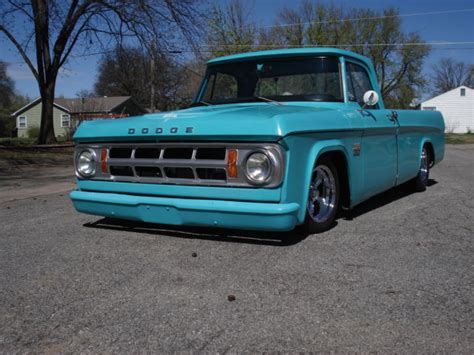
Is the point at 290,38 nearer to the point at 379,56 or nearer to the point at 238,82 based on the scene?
the point at 379,56

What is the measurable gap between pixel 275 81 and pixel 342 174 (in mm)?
1244

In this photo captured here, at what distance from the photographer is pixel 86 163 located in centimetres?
443

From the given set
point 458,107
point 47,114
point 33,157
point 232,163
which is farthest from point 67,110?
point 232,163

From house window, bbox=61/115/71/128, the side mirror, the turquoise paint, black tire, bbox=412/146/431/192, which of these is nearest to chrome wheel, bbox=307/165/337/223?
the turquoise paint

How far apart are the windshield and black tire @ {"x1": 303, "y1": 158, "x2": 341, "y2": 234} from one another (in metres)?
0.82

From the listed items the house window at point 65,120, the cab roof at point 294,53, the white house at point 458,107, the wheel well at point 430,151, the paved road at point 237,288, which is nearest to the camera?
the paved road at point 237,288

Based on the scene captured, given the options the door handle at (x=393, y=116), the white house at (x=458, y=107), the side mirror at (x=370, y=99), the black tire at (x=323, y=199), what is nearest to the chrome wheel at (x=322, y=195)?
the black tire at (x=323, y=199)

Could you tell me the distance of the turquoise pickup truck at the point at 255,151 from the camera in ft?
11.9

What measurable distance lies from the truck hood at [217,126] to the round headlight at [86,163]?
13cm

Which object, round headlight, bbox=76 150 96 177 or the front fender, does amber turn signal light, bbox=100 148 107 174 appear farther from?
the front fender

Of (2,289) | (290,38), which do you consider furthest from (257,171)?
(290,38)

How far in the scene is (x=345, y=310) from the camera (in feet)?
9.01

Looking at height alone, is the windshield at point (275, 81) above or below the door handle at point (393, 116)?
above

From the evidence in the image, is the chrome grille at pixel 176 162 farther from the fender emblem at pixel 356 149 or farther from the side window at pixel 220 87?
the side window at pixel 220 87
